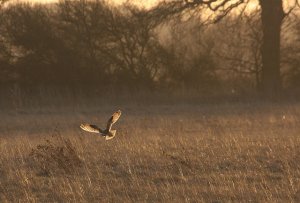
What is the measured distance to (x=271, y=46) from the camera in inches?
986

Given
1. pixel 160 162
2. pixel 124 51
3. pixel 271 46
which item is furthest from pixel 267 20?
pixel 160 162

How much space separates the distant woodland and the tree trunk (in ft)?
3.06

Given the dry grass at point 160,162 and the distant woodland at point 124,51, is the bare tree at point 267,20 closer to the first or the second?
the distant woodland at point 124,51

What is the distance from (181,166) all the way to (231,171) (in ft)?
2.26

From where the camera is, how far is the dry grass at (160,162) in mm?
9430

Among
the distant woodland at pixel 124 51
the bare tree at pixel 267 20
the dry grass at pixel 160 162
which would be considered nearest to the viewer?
the dry grass at pixel 160 162

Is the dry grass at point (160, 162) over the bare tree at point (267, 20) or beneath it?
beneath

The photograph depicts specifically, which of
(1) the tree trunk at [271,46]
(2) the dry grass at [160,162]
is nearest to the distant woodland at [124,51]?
(1) the tree trunk at [271,46]

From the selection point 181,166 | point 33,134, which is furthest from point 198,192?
point 33,134

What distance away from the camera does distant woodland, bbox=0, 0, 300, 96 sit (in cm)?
2653

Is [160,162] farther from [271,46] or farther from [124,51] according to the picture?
[124,51]

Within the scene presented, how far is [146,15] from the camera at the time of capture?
2488 centimetres

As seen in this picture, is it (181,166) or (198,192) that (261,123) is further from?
(198,192)

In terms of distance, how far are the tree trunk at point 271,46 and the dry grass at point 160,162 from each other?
20.2 ft
